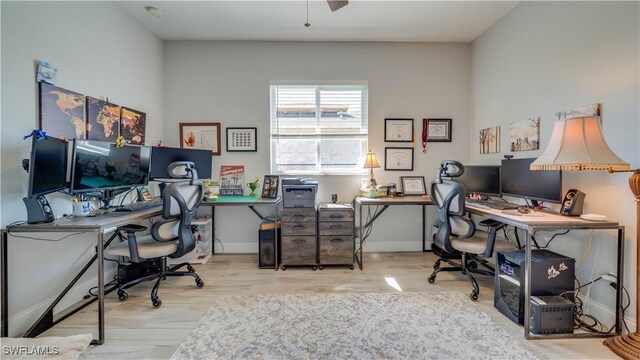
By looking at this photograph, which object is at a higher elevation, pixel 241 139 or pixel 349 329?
pixel 241 139

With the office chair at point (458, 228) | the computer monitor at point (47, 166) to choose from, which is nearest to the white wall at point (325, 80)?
the office chair at point (458, 228)

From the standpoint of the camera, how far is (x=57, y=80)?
2145 mm

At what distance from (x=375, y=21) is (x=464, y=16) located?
1.02 m

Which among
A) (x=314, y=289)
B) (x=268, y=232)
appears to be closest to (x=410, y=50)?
(x=268, y=232)

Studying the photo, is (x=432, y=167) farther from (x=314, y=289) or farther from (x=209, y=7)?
(x=209, y=7)

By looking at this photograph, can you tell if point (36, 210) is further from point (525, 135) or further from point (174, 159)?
point (525, 135)

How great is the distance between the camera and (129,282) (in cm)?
242

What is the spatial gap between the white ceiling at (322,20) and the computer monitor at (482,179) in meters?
1.76

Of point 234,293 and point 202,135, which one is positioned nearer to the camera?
point 234,293

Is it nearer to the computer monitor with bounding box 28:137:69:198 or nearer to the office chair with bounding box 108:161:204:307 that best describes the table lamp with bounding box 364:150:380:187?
the office chair with bounding box 108:161:204:307

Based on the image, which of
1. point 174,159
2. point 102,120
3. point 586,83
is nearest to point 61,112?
point 102,120

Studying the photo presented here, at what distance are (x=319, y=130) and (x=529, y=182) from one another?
2436 millimetres

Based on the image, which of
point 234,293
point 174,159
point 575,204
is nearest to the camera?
point 575,204

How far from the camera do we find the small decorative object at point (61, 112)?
2.03 metres
